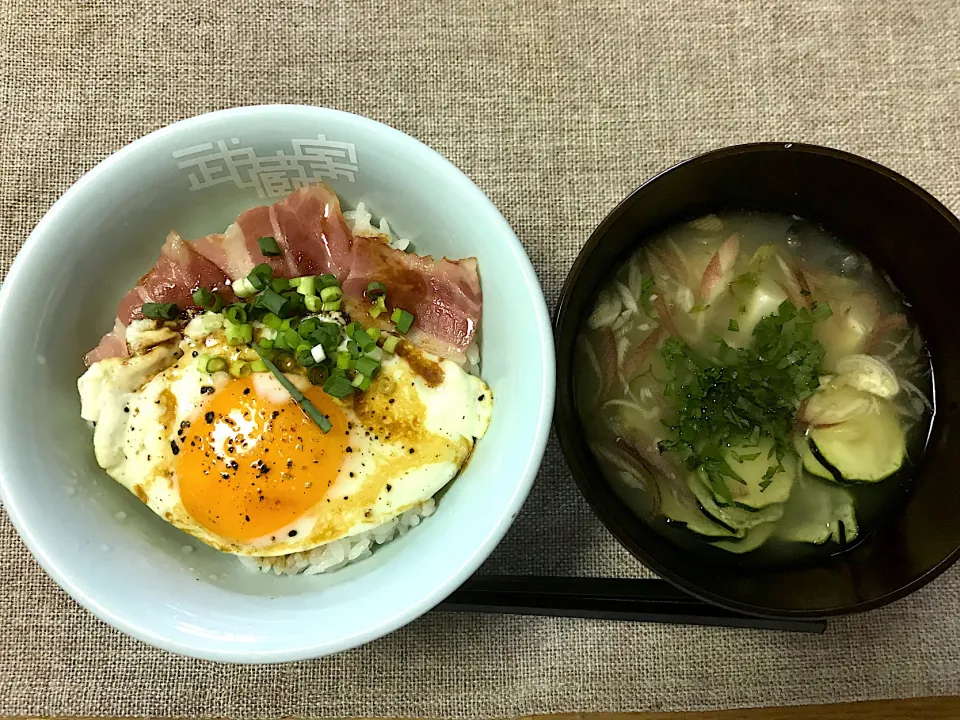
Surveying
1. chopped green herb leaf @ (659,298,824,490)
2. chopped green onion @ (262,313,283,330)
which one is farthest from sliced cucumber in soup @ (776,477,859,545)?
chopped green onion @ (262,313,283,330)

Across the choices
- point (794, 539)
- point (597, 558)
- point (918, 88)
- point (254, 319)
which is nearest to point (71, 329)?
point (254, 319)

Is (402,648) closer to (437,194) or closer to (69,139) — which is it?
(437,194)

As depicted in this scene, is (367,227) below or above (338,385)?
above

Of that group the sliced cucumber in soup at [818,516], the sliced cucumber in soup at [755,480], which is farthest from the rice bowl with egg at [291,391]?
the sliced cucumber in soup at [818,516]

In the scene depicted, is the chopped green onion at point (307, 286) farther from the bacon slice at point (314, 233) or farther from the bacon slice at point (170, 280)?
the bacon slice at point (170, 280)

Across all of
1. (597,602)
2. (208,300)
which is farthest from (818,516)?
(208,300)

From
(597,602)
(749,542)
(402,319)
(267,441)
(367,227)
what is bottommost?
(597,602)

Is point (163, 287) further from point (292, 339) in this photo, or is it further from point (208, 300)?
point (292, 339)
